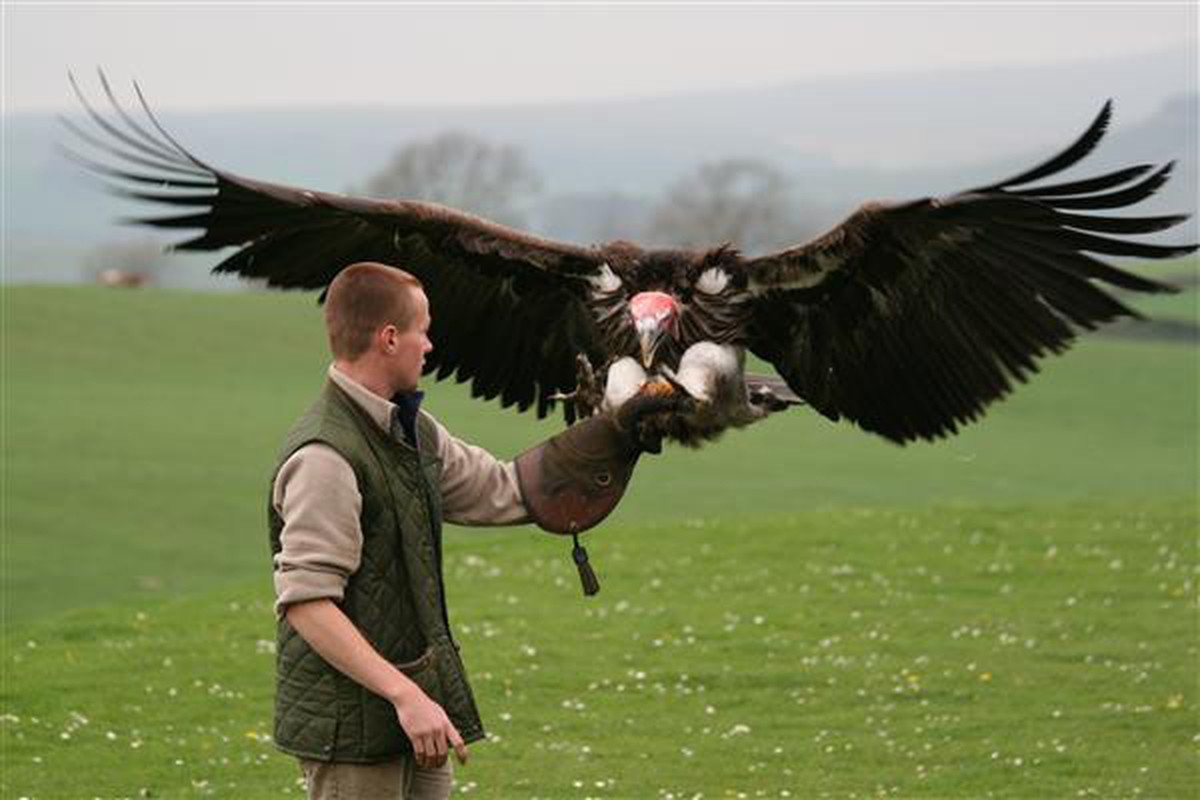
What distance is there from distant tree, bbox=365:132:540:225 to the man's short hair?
Result: 92.7 metres

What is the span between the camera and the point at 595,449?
6.25 meters

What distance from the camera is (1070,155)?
6.79m

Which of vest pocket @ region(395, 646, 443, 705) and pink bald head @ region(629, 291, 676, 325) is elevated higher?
pink bald head @ region(629, 291, 676, 325)

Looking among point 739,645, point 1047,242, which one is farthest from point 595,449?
point 739,645

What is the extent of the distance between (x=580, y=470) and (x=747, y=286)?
2085 mm

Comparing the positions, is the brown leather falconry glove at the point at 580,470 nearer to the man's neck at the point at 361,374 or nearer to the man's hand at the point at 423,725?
the man's neck at the point at 361,374

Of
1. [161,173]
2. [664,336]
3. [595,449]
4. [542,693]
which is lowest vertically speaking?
[542,693]

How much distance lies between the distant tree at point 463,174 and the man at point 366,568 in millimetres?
92649

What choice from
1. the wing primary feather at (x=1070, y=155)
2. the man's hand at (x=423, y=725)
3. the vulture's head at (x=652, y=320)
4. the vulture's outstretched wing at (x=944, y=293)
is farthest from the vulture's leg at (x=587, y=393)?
the man's hand at (x=423, y=725)

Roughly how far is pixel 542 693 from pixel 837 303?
5911 millimetres

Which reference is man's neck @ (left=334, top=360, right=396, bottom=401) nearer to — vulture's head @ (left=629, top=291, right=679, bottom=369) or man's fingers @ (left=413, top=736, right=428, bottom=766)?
man's fingers @ (left=413, top=736, right=428, bottom=766)

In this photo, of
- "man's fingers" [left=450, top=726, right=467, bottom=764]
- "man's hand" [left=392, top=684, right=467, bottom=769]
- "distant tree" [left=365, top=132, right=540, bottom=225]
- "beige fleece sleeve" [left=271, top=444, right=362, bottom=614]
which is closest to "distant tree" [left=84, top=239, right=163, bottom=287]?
"distant tree" [left=365, top=132, right=540, bottom=225]

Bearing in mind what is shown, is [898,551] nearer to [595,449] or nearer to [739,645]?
[739,645]

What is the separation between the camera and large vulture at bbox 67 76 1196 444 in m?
7.39
